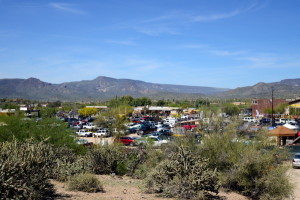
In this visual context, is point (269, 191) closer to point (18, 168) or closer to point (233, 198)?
point (233, 198)

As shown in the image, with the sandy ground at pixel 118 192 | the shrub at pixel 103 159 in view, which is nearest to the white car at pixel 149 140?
the shrub at pixel 103 159

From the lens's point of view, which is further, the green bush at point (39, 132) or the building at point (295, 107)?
the building at point (295, 107)

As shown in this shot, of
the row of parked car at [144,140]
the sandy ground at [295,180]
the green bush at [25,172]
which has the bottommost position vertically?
the sandy ground at [295,180]

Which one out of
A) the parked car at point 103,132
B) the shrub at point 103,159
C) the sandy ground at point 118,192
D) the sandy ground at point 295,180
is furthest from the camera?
the parked car at point 103,132

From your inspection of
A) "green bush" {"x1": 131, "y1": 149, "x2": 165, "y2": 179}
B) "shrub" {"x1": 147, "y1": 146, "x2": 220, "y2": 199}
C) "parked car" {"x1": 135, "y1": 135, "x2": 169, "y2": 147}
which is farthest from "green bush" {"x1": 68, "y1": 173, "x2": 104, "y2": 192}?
"parked car" {"x1": 135, "y1": 135, "x2": 169, "y2": 147}

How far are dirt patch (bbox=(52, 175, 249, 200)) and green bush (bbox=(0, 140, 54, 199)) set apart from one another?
95cm

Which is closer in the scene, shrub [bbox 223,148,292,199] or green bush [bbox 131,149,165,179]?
shrub [bbox 223,148,292,199]

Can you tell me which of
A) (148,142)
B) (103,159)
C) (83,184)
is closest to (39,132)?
(103,159)

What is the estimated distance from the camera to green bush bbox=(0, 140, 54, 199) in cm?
958

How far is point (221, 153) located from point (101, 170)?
20.4 ft

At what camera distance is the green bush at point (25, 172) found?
31.4 feet

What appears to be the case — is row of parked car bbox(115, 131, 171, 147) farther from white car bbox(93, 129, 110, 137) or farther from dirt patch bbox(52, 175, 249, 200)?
white car bbox(93, 129, 110, 137)

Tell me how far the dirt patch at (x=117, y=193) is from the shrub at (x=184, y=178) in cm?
60

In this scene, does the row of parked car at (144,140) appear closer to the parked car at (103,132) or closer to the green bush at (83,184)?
the green bush at (83,184)
